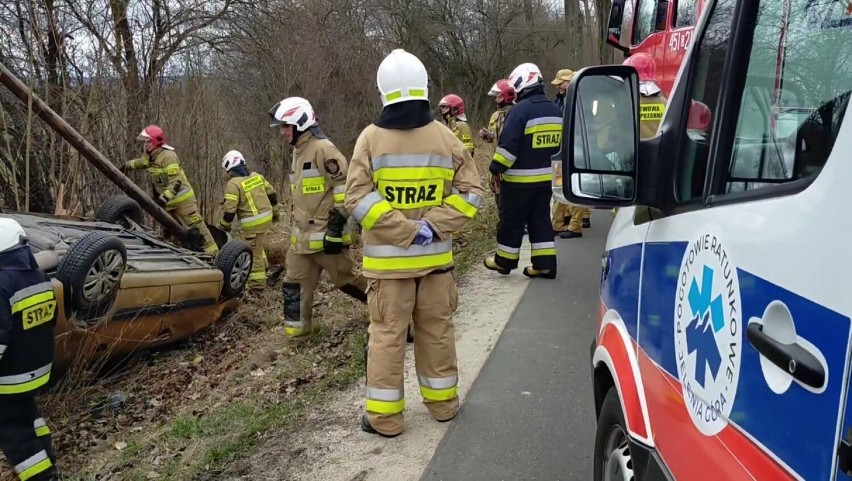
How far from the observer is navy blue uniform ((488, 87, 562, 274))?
5.83 metres

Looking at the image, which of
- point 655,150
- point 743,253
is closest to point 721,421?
point 743,253

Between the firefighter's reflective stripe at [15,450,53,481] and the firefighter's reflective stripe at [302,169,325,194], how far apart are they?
2695 millimetres

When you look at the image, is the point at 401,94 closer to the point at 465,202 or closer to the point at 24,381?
the point at 465,202

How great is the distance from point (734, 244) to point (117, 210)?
290 inches

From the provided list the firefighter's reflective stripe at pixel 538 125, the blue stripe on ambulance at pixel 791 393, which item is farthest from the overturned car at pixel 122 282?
the blue stripe on ambulance at pixel 791 393

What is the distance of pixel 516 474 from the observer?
321cm

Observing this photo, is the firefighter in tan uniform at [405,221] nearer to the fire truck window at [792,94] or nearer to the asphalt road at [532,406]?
the asphalt road at [532,406]

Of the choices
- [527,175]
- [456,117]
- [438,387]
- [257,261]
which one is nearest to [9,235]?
[438,387]

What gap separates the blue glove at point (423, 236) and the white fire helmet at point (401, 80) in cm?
65

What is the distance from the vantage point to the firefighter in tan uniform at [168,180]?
339 inches

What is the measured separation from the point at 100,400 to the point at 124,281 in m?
1.00

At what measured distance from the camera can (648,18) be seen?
24.4 ft

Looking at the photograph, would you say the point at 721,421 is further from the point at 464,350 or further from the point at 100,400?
the point at 100,400

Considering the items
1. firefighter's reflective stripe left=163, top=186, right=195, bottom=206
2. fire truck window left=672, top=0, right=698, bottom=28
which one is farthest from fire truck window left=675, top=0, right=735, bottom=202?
firefighter's reflective stripe left=163, top=186, right=195, bottom=206
